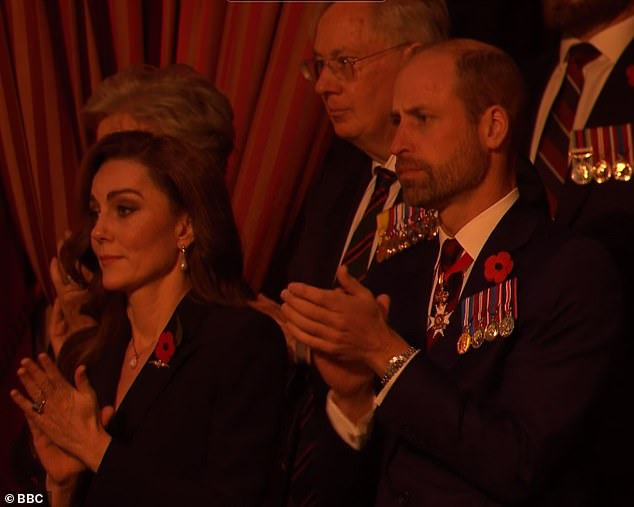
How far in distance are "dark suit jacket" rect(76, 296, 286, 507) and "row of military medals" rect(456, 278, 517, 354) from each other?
0.37 m

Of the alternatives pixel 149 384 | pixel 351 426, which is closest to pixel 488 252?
pixel 351 426

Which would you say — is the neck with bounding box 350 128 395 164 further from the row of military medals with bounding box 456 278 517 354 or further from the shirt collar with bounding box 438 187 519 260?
the row of military medals with bounding box 456 278 517 354

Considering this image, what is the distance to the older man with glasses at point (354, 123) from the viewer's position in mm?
2539

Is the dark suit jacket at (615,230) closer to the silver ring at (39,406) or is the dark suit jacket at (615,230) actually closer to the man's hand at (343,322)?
the man's hand at (343,322)

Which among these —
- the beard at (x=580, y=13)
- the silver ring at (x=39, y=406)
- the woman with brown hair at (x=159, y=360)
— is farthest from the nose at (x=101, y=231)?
the beard at (x=580, y=13)

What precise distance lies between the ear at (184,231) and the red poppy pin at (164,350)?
181 millimetres

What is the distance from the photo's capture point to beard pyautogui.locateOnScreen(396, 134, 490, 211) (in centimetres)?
203

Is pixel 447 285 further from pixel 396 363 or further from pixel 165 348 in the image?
pixel 165 348

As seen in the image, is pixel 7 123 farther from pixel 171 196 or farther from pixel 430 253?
pixel 430 253

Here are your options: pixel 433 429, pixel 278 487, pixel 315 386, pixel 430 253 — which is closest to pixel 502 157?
pixel 430 253

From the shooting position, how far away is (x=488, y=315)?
1950 mm

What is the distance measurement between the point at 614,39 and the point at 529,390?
3.82ft

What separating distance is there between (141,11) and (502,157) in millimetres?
1229

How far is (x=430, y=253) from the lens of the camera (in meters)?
2.22
